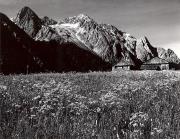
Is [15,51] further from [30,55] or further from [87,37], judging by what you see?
[87,37]

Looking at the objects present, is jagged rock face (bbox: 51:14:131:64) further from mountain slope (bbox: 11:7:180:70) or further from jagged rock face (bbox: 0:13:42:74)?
jagged rock face (bbox: 0:13:42:74)

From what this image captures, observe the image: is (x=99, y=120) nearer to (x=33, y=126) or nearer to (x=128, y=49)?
(x=33, y=126)

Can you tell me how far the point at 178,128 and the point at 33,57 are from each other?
8892cm

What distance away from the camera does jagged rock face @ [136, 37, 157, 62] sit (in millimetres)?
184250

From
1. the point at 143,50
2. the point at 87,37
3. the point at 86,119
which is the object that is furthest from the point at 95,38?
the point at 86,119

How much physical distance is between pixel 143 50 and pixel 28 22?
208ft

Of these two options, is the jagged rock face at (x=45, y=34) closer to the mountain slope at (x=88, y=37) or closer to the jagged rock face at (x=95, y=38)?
the mountain slope at (x=88, y=37)

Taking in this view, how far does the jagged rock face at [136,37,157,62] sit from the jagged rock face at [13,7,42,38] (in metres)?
55.0

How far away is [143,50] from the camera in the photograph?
188125mm

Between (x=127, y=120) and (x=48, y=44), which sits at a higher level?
(x=48, y=44)

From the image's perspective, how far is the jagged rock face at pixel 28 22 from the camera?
15099cm

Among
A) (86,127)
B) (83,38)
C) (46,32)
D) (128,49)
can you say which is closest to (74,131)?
(86,127)

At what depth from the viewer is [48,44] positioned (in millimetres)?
110125

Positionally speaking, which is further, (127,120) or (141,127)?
(127,120)
